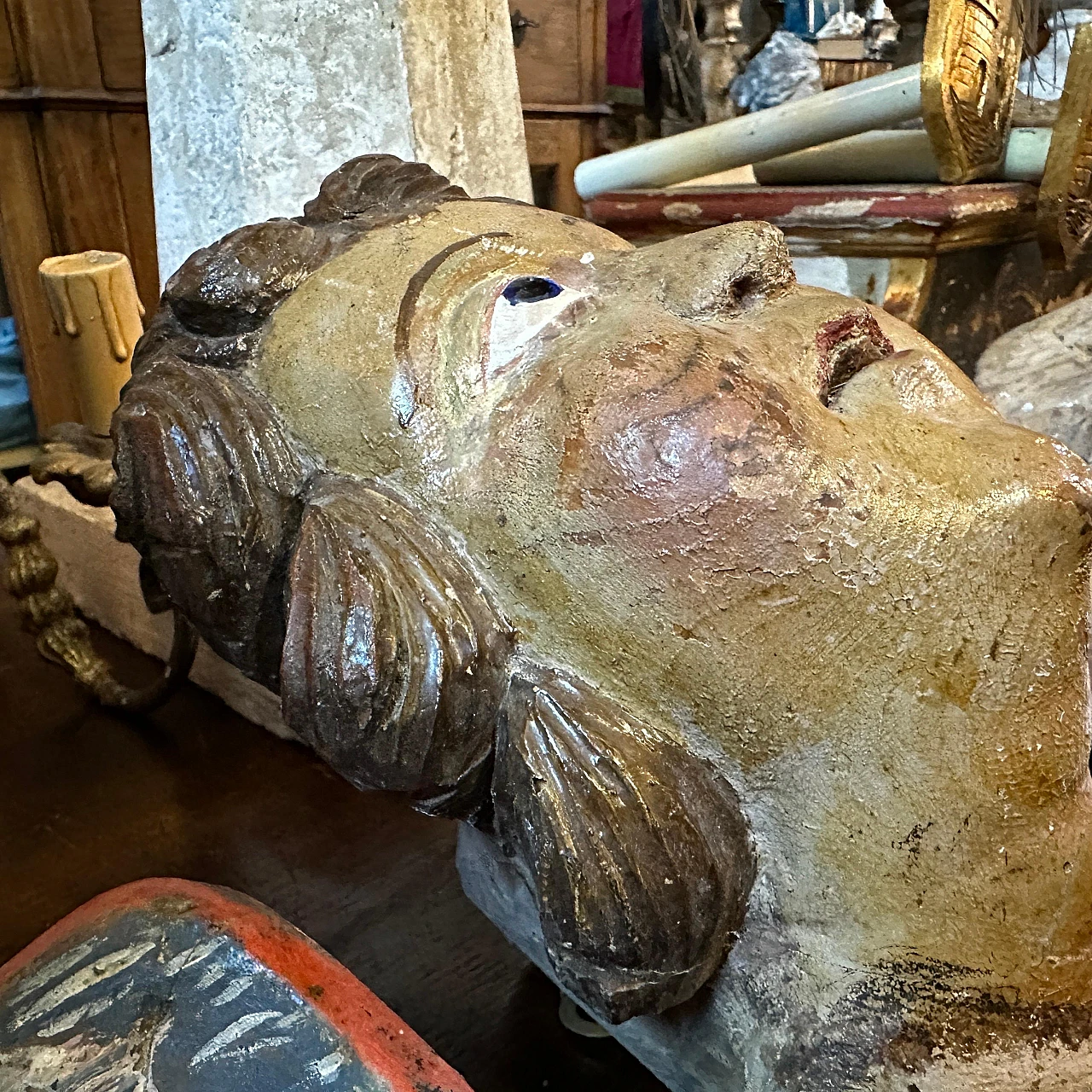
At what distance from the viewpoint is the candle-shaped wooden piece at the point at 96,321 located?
1.69 metres

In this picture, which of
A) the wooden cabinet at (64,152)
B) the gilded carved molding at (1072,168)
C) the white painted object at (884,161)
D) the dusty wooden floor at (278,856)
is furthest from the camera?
the wooden cabinet at (64,152)

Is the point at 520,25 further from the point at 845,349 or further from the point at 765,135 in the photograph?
the point at 845,349

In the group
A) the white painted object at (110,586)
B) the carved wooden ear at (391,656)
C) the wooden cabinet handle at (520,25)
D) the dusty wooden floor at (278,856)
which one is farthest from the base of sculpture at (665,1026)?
the wooden cabinet handle at (520,25)

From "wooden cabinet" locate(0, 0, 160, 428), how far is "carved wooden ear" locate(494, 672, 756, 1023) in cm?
222

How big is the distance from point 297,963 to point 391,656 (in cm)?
26

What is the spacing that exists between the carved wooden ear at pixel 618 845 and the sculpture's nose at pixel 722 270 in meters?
0.29

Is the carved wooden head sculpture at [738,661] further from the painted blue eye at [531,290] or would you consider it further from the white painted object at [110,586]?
the white painted object at [110,586]

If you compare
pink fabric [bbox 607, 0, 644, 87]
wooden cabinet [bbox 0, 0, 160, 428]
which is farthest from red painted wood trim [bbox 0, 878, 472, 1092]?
pink fabric [bbox 607, 0, 644, 87]

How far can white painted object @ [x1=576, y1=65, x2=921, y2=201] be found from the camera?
5.37 ft

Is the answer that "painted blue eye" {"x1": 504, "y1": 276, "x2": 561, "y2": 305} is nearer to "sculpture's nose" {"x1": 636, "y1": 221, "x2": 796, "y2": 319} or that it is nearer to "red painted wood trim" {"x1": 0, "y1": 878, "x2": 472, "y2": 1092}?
"sculpture's nose" {"x1": 636, "y1": 221, "x2": 796, "y2": 319}

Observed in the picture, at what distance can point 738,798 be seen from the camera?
2.14 feet

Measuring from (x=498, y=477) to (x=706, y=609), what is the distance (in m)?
0.17

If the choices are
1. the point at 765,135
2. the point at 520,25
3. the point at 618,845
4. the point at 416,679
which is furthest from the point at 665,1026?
the point at 520,25

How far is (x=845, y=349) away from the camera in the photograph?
72 cm
